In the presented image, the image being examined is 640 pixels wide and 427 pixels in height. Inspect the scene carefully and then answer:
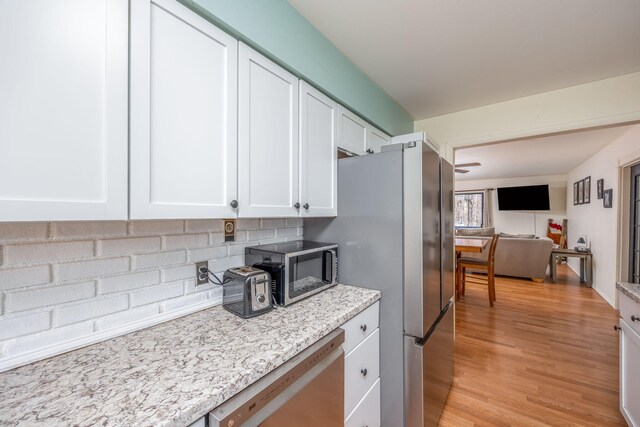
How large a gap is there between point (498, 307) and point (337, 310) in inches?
139

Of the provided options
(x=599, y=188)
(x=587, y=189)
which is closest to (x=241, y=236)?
(x=599, y=188)

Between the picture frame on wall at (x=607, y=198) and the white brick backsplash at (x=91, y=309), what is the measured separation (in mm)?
5543

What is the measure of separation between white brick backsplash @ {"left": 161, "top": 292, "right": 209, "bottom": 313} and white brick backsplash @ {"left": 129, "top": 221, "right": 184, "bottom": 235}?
0.30 metres

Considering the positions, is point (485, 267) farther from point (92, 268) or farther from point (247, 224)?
point (92, 268)

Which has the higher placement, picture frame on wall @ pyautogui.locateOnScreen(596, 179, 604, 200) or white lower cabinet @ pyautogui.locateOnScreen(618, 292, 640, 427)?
picture frame on wall @ pyautogui.locateOnScreen(596, 179, 604, 200)

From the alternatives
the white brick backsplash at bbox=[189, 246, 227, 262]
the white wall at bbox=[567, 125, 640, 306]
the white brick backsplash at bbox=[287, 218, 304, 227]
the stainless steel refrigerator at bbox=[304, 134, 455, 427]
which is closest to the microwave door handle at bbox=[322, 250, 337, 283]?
the stainless steel refrigerator at bbox=[304, 134, 455, 427]

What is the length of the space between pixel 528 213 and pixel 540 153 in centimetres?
358

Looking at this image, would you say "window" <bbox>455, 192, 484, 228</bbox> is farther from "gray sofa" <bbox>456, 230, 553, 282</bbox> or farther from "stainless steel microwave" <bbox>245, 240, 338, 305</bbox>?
"stainless steel microwave" <bbox>245, 240, 338, 305</bbox>

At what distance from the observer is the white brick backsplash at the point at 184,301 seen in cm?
118

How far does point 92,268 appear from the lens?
99 cm

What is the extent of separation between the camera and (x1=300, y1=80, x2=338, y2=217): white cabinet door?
147 cm

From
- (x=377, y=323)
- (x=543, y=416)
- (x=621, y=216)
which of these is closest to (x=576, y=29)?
(x=377, y=323)

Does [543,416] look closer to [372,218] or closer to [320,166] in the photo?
[372,218]

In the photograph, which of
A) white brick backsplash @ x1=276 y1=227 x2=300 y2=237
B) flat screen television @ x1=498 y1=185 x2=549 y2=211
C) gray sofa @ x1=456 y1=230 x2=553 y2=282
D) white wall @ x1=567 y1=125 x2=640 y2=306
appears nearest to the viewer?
white brick backsplash @ x1=276 y1=227 x2=300 y2=237
